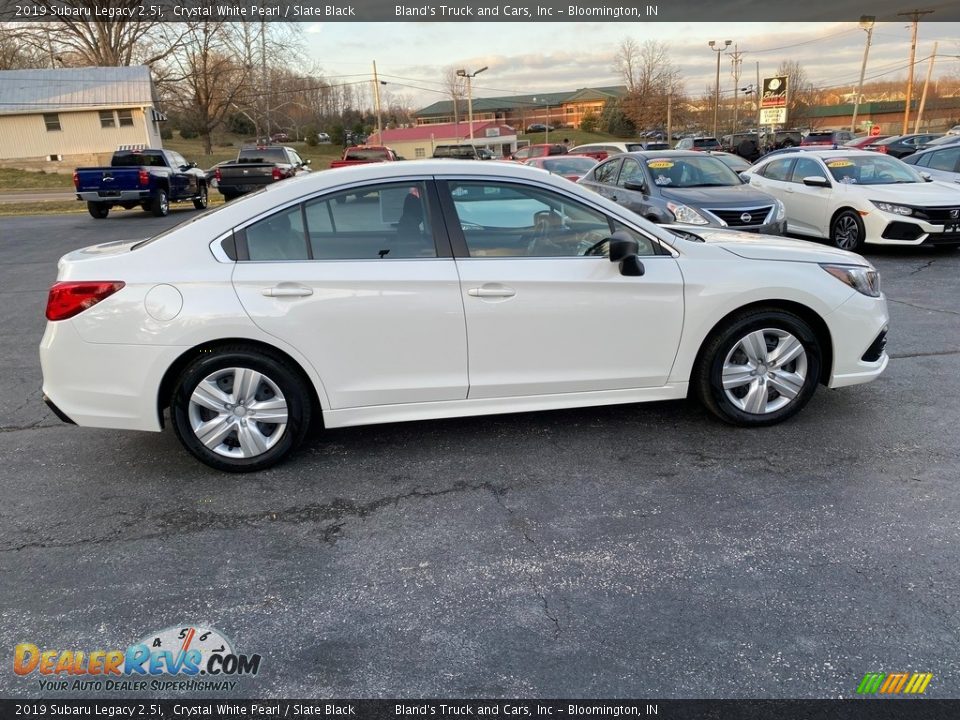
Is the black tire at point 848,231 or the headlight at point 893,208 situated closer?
the headlight at point 893,208

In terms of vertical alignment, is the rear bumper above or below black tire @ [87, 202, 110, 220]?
above

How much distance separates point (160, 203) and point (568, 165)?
11.7m

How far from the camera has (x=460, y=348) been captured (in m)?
3.78

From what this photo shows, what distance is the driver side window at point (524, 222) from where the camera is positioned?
3857mm

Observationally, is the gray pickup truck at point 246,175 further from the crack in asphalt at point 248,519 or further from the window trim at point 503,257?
the crack in asphalt at point 248,519

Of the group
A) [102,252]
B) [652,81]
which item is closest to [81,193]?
[102,252]

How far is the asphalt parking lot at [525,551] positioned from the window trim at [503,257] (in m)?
1.12

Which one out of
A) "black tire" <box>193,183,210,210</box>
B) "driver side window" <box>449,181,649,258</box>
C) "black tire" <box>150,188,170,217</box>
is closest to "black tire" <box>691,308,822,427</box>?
"driver side window" <box>449,181,649,258</box>

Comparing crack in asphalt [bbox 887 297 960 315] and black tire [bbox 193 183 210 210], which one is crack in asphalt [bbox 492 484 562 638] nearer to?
crack in asphalt [bbox 887 297 960 315]

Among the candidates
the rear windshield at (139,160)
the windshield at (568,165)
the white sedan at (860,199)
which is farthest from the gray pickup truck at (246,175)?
the white sedan at (860,199)

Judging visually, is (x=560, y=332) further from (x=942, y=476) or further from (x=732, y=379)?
(x=942, y=476)

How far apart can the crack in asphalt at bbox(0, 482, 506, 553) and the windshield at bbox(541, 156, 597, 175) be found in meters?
12.8

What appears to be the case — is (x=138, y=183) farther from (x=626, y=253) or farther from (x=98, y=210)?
(x=626, y=253)

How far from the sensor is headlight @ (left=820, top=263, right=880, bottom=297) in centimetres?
415
